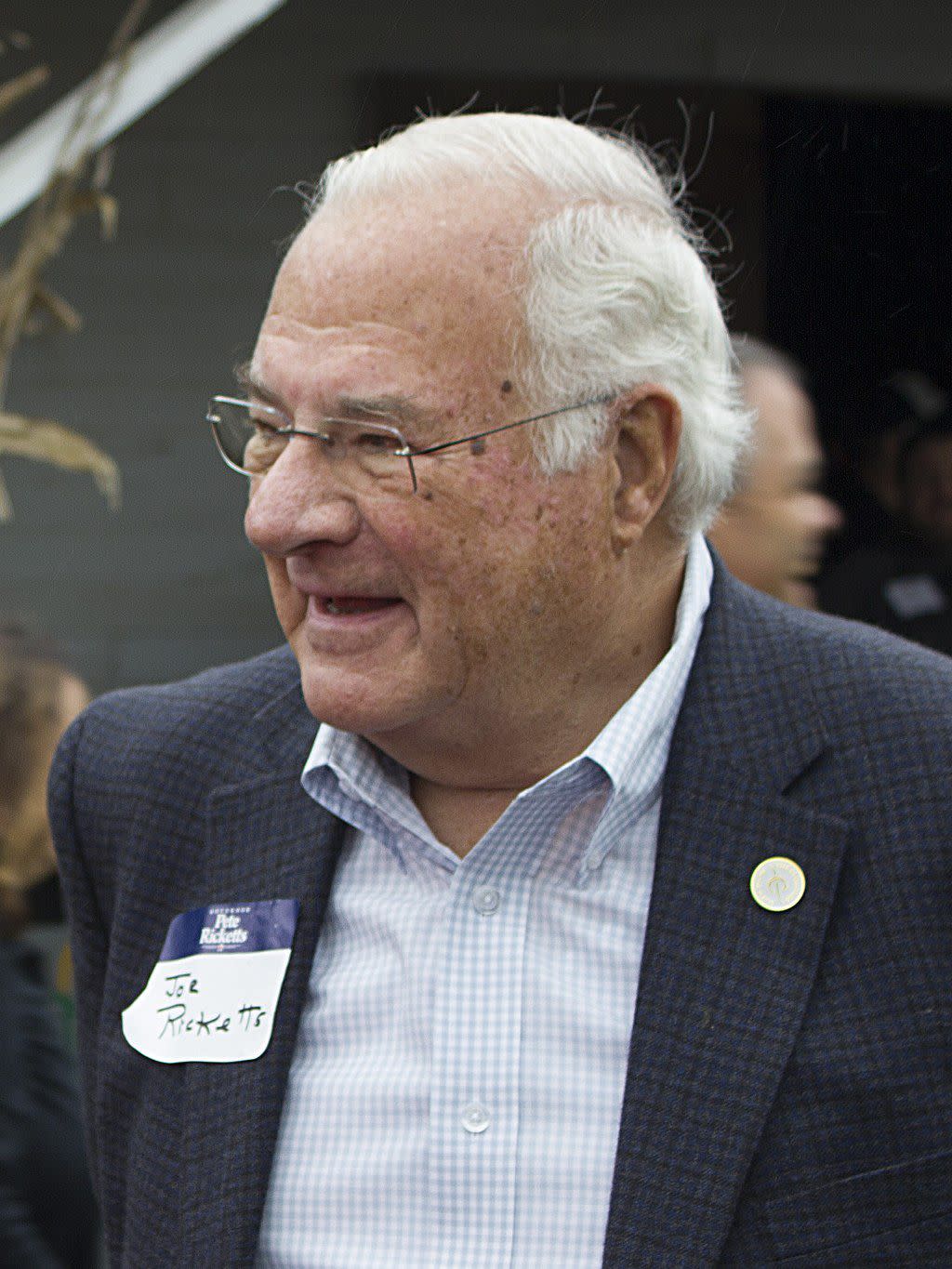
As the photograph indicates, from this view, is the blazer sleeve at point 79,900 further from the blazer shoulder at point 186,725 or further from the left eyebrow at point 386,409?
the left eyebrow at point 386,409

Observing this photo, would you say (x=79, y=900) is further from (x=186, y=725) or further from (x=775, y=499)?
(x=775, y=499)

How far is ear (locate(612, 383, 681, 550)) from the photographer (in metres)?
1.69

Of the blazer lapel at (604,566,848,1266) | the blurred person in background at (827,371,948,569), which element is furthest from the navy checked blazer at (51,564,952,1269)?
the blurred person in background at (827,371,948,569)

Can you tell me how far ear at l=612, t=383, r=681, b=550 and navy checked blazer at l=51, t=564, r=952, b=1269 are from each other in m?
0.15

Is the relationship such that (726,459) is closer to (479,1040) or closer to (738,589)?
(738,589)

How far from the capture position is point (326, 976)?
5.55 ft

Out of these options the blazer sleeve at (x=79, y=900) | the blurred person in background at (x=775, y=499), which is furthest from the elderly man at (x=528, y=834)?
the blurred person in background at (x=775, y=499)

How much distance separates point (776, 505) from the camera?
9.42 feet

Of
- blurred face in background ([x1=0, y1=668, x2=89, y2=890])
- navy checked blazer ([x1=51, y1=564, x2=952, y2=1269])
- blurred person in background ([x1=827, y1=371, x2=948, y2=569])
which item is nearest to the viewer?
navy checked blazer ([x1=51, y1=564, x2=952, y2=1269])

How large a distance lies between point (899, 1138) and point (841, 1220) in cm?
9

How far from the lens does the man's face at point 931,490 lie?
3.29 meters

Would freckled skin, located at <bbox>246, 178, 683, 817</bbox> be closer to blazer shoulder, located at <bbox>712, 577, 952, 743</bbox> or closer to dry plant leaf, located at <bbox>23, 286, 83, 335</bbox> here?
blazer shoulder, located at <bbox>712, 577, 952, 743</bbox>

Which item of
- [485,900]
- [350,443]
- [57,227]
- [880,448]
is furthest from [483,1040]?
[880,448]

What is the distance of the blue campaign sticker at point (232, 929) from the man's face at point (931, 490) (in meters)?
1.91
